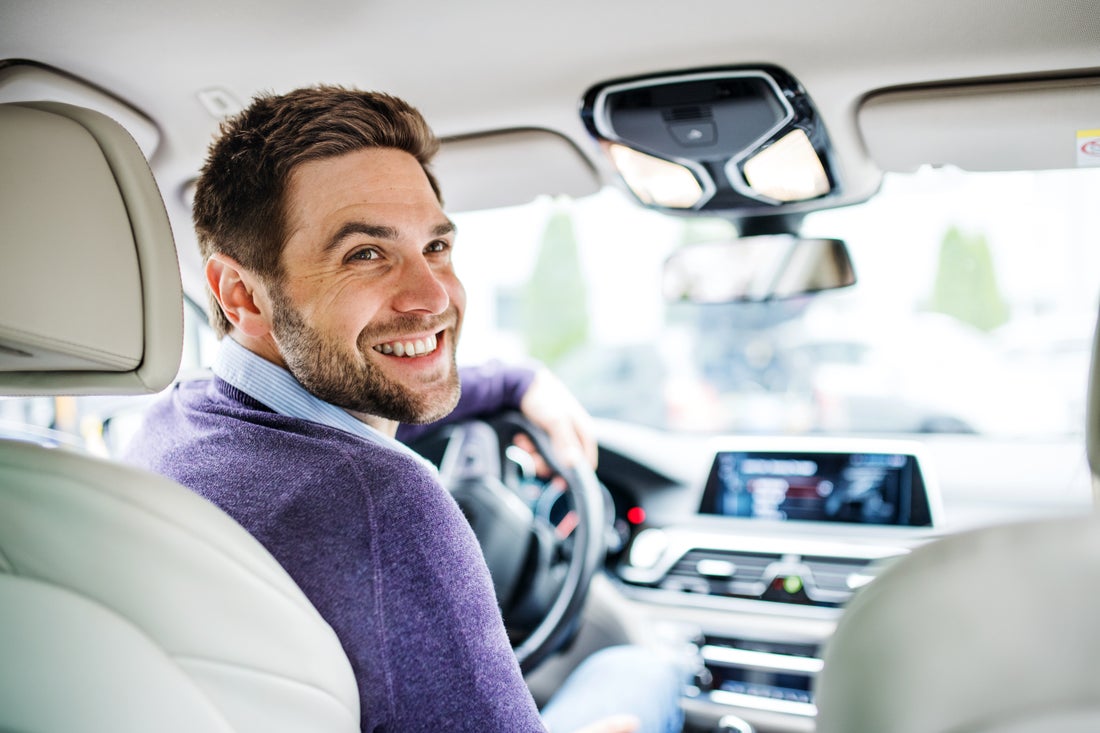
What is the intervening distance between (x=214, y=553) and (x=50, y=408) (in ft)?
7.20

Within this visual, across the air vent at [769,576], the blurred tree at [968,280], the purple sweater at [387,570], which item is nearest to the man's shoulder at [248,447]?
the purple sweater at [387,570]

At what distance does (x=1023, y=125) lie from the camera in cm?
180

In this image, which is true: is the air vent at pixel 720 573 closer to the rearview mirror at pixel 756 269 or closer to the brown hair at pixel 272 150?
the rearview mirror at pixel 756 269

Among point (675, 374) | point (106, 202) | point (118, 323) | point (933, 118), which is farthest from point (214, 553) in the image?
point (675, 374)

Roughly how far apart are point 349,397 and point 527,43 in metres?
0.79

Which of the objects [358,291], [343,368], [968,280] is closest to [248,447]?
[343,368]

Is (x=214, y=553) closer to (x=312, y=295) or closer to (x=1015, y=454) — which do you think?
(x=312, y=295)

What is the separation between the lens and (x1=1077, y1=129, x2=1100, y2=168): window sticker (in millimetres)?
1792

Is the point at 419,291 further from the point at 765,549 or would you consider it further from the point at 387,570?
the point at 765,549

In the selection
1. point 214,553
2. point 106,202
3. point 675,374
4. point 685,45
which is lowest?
point 675,374

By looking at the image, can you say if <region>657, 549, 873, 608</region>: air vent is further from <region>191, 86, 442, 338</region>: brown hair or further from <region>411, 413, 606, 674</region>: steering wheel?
<region>191, 86, 442, 338</region>: brown hair

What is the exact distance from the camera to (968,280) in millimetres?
6480

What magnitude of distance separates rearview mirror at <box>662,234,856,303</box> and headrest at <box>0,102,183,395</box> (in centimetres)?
166

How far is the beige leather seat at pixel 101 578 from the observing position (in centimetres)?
101
